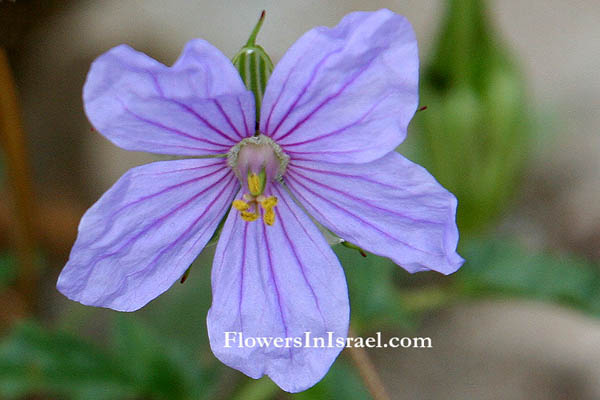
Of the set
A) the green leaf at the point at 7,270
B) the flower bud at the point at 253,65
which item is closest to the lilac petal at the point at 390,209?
the flower bud at the point at 253,65

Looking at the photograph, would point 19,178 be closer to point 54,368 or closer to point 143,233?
point 54,368

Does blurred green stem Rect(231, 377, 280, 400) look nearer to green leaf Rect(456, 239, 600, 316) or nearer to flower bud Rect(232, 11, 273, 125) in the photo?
green leaf Rect(456, 239, 600, 316)

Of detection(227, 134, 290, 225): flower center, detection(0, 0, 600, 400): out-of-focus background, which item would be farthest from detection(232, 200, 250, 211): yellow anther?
detection(0, 0, 600, 400): out-of-focus background

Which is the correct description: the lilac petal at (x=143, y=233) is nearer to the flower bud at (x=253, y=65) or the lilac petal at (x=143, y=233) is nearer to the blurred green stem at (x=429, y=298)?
the flower bud at (x=253, y=65)

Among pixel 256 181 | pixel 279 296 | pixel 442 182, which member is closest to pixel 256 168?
pixel 256 181

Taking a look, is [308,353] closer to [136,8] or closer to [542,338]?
[542,338]
